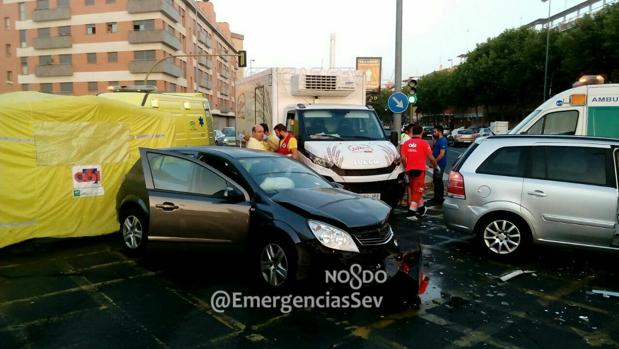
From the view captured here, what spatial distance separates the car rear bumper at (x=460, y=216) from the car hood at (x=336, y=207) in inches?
74.1

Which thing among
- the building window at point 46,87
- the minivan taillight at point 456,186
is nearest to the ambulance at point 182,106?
the minivan taillight at point 456,186

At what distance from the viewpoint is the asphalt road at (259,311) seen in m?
3.99

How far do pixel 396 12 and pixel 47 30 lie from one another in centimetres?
5455

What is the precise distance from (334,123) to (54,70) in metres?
55.1

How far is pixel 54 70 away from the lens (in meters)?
55.0

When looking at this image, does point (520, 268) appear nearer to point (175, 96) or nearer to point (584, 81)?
point (584, 81)

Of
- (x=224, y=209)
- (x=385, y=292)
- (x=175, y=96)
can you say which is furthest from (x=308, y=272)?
(x=175, y=96)

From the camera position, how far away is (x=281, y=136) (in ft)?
29.9

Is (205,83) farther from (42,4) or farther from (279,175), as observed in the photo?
(279,175)

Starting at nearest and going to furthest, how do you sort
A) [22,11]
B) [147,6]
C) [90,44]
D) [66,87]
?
[147,6] → [90,44] → [66,87] → [22,11]

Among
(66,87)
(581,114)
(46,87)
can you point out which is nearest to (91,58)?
(66,87)

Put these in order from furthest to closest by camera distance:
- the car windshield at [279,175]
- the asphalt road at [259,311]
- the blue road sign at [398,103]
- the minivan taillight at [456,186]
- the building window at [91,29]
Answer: the building window at [91,29] < the blue road sign at [398,103] < the minivan taillight at [456,186] < the car windshield at [279,175] < the asphalt road at [259,311]

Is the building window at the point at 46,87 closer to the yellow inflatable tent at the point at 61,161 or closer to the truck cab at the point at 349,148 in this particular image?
the truck cab at the point at 349,148

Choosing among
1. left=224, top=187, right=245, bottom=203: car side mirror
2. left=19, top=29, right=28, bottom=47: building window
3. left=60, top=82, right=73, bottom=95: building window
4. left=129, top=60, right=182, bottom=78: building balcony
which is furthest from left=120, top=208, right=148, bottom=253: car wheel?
left=19, top=29, right=28, bottom=47: building window
